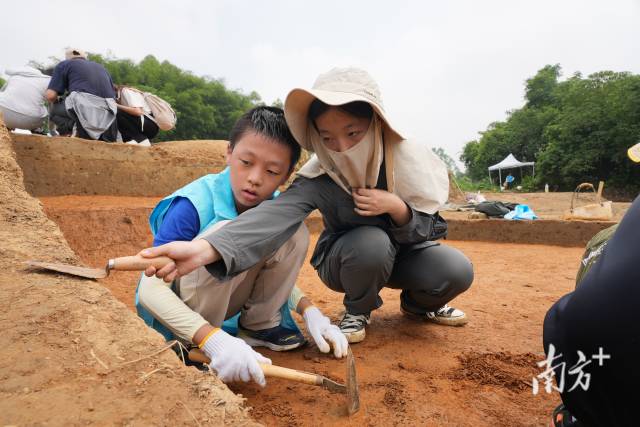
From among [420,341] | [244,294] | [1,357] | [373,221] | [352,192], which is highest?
[352,192]

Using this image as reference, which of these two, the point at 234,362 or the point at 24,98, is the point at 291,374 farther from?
the point at 24,98

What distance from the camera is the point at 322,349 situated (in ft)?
5.04

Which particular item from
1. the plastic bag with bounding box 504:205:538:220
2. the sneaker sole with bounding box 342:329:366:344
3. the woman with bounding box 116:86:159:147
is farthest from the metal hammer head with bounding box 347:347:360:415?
the plastic bag with bounding box 504:205:538:220

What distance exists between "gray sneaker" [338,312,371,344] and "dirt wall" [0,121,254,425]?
0.94m

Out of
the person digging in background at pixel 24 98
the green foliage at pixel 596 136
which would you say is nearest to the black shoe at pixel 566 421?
the person digging in background at pixel 24 98

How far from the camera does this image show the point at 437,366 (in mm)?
1564

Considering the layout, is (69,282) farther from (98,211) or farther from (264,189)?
(98,211)

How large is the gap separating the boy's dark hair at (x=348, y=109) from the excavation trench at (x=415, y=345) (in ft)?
3.16

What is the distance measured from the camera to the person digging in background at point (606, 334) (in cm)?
64

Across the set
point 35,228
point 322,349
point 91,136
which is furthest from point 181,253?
point 91,136

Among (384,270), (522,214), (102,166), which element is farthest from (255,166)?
(522,214)

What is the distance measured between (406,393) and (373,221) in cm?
71

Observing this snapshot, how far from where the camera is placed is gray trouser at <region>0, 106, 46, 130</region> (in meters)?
4.30

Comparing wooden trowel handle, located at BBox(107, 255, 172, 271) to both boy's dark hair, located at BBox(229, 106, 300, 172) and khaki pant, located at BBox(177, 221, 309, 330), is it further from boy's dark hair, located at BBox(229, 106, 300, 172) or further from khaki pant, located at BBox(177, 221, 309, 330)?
boy's dark hair, located at BBox(229, 106, 300, 172)
